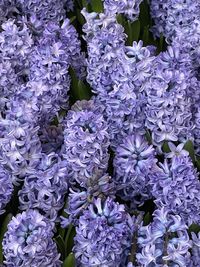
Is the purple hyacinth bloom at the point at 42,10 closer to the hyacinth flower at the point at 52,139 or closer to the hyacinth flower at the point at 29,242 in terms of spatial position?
the hyacinth flower at the point at 52,139

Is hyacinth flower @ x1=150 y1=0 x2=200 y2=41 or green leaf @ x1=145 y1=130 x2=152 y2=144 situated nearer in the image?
green leaf @ x1=145 y1=130 x2=152 y2=144

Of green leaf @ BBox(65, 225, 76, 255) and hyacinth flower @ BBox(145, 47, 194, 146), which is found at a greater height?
hyacinth flower @ BBox(145, 47, 194, 146)

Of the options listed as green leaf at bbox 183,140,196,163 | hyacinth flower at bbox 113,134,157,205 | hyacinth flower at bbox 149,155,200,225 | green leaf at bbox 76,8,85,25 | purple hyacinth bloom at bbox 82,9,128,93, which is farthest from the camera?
green leaf at bbox 76,8,85,25

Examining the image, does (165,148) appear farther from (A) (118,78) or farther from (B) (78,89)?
(B) (78,89)

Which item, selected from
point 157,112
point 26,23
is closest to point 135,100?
point 157,112

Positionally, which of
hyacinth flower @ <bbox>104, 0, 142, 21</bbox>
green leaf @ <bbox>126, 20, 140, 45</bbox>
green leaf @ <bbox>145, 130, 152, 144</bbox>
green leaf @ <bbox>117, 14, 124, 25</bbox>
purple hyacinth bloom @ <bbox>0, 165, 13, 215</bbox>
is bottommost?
green leaf @ <bbox>145, 130, 152, 144</bbox>

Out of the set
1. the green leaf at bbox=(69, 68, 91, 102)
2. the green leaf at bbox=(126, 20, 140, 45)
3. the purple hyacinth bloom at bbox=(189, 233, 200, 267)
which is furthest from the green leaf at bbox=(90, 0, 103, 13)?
the purple hyacinth bloom at bbox=(189, 233, 200, 267)

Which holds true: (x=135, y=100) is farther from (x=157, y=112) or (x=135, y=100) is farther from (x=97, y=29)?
(x=97, y=29)

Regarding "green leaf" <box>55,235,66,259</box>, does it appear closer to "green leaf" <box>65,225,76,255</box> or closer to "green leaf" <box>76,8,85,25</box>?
"green leaf" <box>65,225,76,255</box>
